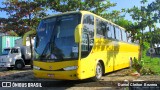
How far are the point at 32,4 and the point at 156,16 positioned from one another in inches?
433

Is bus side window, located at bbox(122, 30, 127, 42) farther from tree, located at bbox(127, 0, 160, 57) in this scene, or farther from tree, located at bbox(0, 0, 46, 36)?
tree, located at bbox(0, 0, 46, 36)

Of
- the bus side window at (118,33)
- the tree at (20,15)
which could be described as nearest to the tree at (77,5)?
the tree at (20,15)

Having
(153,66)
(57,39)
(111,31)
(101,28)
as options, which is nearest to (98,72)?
(101,28)

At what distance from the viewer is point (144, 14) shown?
18.5 meters

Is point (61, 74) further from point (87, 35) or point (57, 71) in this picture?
point (87, 35)

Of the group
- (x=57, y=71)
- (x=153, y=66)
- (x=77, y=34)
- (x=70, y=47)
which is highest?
(x=77, y=34)

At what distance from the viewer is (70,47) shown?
10.5 metres

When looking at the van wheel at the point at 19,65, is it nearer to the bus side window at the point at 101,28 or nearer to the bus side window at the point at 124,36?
the bus side window at the point at 124,36

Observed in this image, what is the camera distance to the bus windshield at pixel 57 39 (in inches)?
413

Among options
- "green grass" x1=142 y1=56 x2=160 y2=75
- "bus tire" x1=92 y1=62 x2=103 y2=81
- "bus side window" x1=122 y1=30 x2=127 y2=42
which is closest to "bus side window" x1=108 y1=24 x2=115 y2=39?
"bus tire" x1=92 y1=62 x2=103 y2=81

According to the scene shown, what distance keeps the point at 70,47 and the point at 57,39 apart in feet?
2.33

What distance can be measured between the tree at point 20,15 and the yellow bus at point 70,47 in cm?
1120

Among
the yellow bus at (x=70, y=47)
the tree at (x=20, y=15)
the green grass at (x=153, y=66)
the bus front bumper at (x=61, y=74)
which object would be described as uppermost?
the tree at (x=20, y=15)

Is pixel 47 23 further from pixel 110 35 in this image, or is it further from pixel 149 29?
pixel 149 29
